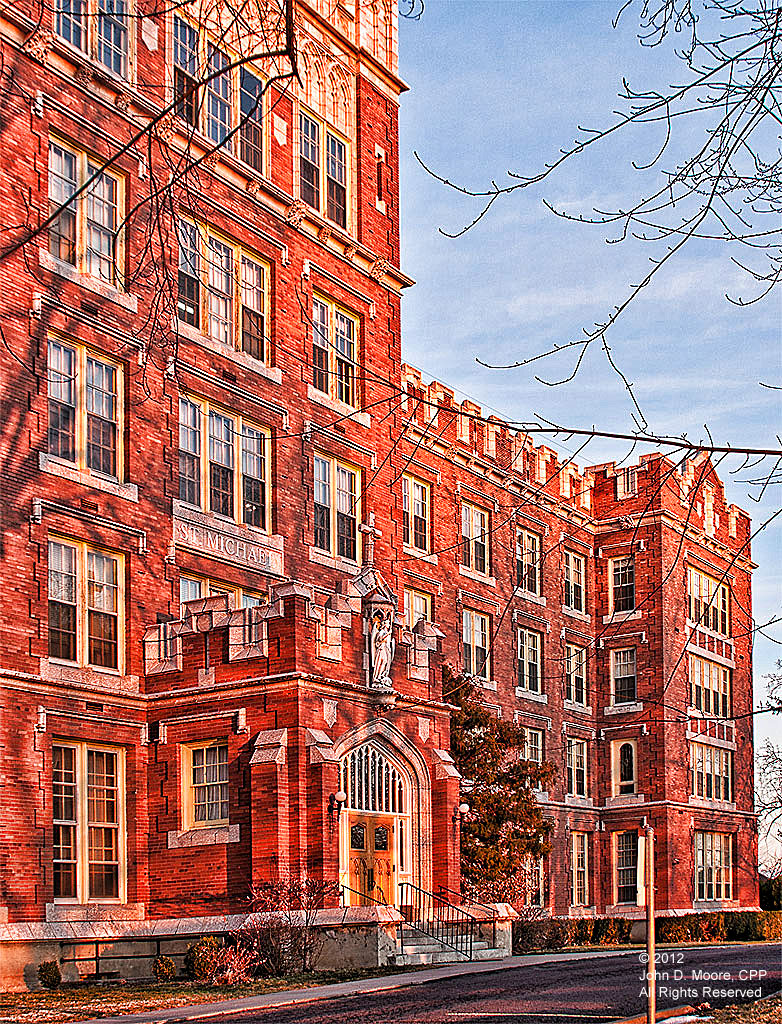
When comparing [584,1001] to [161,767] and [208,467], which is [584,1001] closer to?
[161,767]

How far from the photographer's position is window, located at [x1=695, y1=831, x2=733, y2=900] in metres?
56.7

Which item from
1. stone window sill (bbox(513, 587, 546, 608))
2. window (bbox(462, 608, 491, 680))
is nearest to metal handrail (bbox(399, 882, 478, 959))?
window (bbox(462, 608, 491, 680))

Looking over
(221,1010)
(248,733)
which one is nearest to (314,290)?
(248,733)

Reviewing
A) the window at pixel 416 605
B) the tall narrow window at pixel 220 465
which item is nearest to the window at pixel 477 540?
the window at pixel 416 605

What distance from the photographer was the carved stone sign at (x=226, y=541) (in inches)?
1136

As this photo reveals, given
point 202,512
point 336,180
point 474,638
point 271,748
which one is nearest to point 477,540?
point 474,638

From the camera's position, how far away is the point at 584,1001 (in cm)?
1755

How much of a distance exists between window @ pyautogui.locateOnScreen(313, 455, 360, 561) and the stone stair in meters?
10.0

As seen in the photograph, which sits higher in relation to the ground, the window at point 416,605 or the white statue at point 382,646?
the window at point 416,605

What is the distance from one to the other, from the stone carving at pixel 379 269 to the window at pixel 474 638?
47.2ft

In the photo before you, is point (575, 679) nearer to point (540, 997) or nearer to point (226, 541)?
point (226, 541)

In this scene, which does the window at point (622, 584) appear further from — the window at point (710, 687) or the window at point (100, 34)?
the window at point (100, 34)

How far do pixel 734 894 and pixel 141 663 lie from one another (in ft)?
132

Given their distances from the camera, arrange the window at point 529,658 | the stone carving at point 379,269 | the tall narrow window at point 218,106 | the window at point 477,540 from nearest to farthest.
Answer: the tall narrow window at point 218,106 < the stone carving at point 379,269 < the window at point 477,540 < the window at point 529,658
